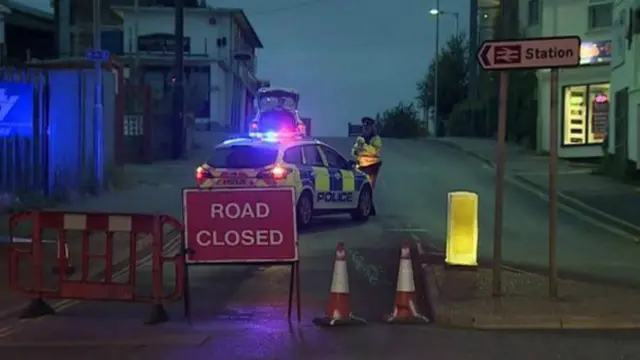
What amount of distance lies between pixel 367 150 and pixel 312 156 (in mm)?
1949

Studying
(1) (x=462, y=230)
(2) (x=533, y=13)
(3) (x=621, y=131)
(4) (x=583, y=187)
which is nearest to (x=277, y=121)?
(2) (x=533, y=13)

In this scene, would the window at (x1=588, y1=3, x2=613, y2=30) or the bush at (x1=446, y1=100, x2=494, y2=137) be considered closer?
the window at (x1=588, y1=3, x2=613, y2=30)

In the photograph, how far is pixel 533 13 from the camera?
141ft

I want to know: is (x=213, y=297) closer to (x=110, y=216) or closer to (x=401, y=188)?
(x=110, y=216)

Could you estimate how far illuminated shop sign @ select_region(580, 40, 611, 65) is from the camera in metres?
35.4

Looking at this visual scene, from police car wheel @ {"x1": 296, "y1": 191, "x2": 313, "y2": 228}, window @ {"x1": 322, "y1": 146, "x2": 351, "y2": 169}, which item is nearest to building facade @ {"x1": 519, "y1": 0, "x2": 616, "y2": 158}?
window @ {"x1": 322, "y1": 146, "x2": 351, "y2": 169}

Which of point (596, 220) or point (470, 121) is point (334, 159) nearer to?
point (596, 220)

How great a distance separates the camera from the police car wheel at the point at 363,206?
19703mm

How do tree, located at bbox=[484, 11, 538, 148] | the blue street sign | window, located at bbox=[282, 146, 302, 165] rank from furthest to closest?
tree, located at bbox=[484, 11, 538, 148], the blue street sign, window, located at bbox=[282, 146, 302, 165]

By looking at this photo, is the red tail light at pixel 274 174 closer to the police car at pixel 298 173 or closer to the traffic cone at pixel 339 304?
the police car at pixel 298 173

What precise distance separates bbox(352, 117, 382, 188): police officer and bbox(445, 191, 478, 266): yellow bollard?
22.4ft

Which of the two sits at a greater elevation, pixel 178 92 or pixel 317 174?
pixel 178 92

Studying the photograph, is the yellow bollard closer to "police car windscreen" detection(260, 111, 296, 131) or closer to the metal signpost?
the metal signpost

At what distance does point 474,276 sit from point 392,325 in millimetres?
2845
